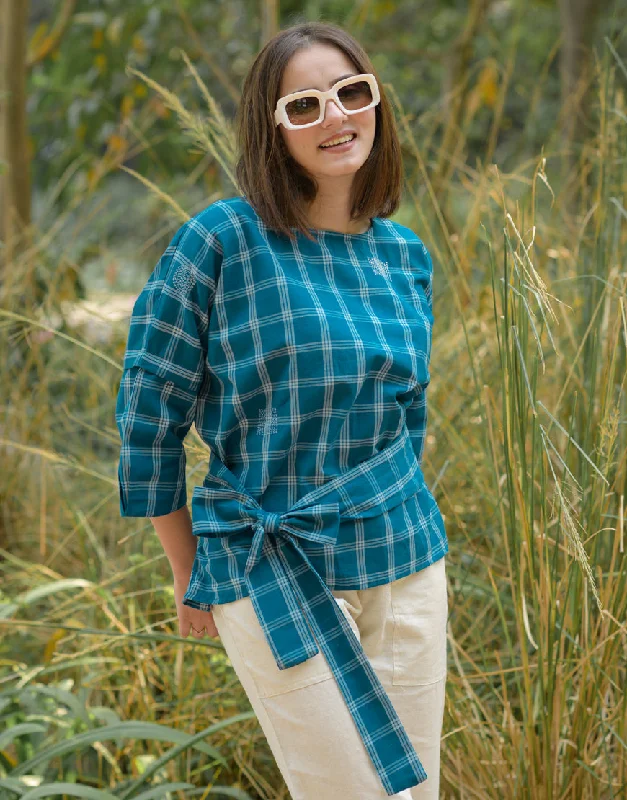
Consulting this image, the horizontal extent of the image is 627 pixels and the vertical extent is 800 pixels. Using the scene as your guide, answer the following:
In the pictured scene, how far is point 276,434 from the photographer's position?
1.27 m

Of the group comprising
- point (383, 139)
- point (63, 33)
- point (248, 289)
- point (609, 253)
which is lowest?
point (609, 253)

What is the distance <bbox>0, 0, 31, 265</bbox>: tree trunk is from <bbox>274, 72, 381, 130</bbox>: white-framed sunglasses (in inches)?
89.4

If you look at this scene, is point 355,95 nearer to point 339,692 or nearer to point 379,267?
point 379,267

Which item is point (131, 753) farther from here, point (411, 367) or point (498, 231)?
point (498, 231)

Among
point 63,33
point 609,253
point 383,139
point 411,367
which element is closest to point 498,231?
point 609,253

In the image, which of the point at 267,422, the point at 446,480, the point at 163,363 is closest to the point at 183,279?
the point at 163,363

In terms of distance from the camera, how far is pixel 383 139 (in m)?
1.47

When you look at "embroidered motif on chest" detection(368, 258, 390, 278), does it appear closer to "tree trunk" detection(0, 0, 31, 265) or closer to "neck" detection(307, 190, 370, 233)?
"neck" detection(307, 190, 370, 233)

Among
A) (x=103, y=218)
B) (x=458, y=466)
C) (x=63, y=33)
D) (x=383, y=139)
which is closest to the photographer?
(x=383, y=139)

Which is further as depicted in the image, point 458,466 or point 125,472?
point 458,466

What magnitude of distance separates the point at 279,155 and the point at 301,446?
41 centimetres

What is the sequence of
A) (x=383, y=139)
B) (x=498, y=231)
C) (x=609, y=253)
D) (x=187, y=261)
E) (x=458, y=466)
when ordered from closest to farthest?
(x=187, y=261) → (x=383, y=139) → (x=609, y=253) → (x=458, y=466) → (x=498, y=231)

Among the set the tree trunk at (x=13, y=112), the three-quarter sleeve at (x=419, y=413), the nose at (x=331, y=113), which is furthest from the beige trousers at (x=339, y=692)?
the tree trunk at (x=13, y=112)

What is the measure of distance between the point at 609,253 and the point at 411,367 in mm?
748
